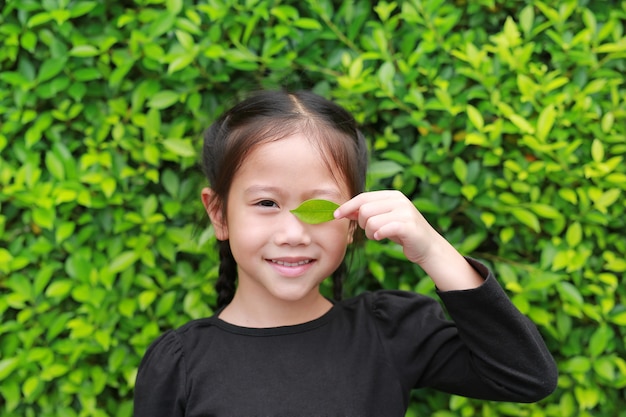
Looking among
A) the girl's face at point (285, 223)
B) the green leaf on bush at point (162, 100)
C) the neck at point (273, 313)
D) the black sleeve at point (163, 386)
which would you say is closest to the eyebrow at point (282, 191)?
the girl's face at point (285, 223)

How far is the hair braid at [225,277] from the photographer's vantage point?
197cm

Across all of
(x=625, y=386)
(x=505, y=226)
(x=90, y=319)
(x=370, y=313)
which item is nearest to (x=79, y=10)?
(x=90, y=319)

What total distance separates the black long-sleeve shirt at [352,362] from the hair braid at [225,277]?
0.69 ft

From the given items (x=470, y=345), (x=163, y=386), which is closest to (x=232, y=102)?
(x=163, y=386)

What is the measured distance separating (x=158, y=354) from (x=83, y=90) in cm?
90

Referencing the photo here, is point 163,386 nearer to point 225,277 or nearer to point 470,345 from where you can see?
point 225,277

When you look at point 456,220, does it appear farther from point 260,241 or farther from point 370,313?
point 260,241

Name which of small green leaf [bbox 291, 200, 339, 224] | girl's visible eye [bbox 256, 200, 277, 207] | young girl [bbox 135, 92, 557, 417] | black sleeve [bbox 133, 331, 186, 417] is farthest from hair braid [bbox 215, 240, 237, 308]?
small green leaf [bbox 291, 200, 339, 224]

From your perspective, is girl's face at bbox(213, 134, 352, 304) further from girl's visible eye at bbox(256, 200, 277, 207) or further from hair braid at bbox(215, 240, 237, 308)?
hair braid at bbox(215, 240, 237, 308)

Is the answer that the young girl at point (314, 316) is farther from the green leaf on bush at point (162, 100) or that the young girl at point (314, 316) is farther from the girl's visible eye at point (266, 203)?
the green leaf on bush at point (162, 100)

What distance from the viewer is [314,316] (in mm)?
1760

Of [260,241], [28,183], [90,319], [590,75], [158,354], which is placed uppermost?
[590,75]

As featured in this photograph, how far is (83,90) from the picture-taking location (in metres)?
2.14

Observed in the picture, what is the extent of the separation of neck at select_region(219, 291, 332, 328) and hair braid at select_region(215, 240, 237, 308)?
203 millimetres
